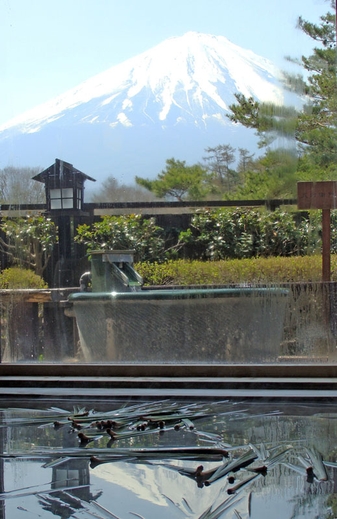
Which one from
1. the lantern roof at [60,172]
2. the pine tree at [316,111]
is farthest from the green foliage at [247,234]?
the lantern roof at [60,172]

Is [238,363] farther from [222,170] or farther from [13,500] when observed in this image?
[13,500]

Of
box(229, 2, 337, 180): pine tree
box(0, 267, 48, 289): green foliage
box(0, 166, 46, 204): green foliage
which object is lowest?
box(0, 267, 48, 289): green foliage

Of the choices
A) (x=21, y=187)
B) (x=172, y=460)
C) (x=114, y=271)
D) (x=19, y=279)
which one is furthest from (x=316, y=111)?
(x=172, y=460)

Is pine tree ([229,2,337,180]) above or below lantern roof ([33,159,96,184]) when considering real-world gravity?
above

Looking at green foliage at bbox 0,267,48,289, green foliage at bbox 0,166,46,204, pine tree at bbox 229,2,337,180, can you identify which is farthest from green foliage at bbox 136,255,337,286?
green foliage at bbox 0,166,46,204

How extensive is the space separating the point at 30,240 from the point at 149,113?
3.25ft

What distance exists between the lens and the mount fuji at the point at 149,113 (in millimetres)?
3445

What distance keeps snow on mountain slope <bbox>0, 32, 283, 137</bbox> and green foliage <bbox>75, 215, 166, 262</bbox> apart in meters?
0.59

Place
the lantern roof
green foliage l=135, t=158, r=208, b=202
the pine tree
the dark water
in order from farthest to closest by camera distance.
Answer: the lantern roof < green foliage l=135, t=158, r=208, b=202 < the pine tree < the dark water

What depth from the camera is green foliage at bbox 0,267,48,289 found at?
3541 millimetres

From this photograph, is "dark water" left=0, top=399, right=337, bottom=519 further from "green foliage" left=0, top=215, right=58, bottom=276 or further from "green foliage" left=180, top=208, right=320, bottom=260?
"green foliage" left=0, top=215, right=58, bottom=276

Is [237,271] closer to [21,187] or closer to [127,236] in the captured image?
[127,236]

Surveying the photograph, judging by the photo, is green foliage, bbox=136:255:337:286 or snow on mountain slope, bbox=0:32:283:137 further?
snow on mountain slope, bbox=0:32:283:137

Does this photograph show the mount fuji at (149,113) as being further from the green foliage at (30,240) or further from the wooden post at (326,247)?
the wooden post at (326,247)
